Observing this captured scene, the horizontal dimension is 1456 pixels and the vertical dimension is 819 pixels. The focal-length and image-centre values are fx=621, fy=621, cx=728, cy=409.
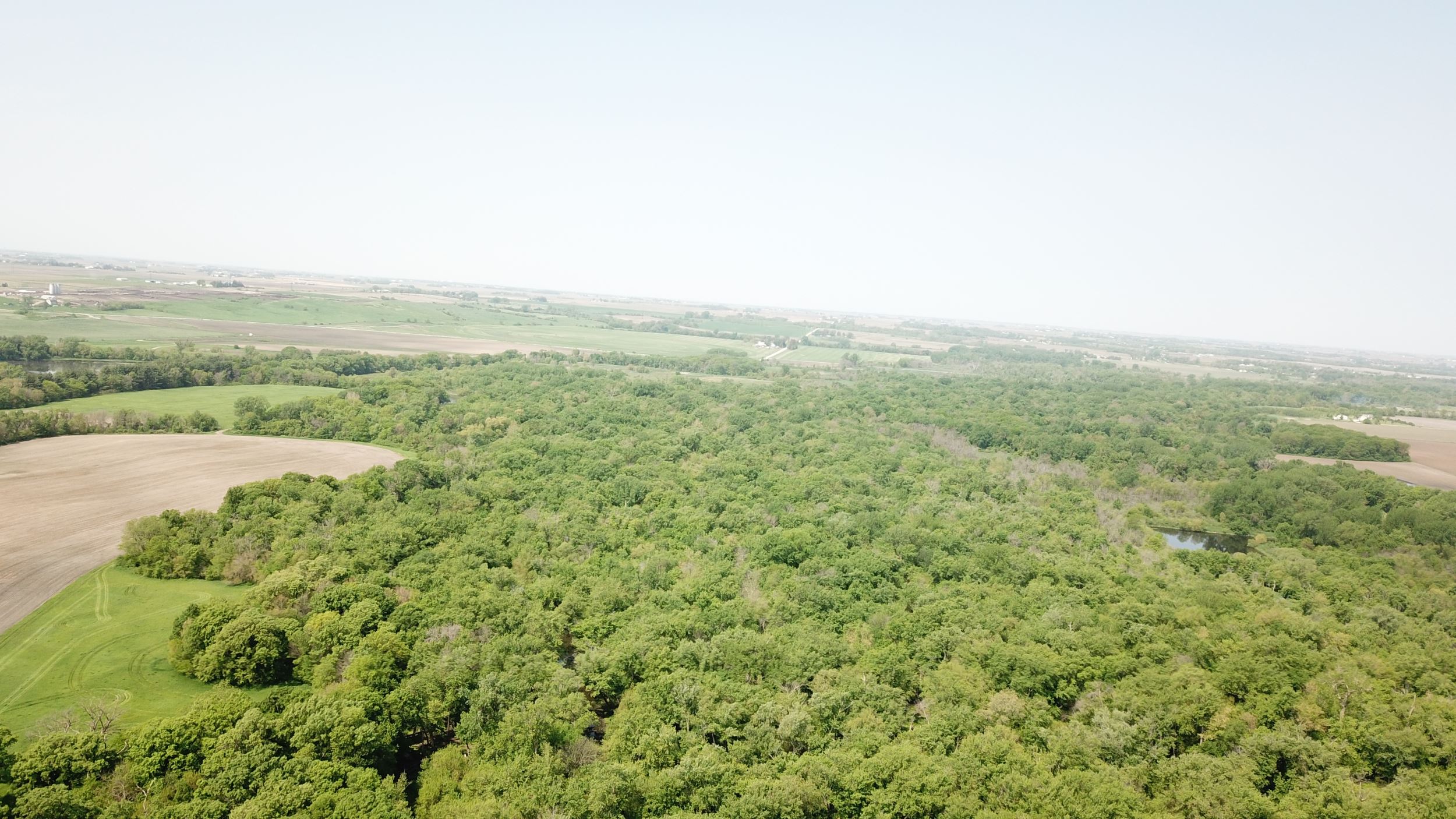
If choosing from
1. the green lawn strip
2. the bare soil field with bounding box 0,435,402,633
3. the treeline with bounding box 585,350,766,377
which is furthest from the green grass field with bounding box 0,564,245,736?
the treeline with bounding box 585,350,766,377

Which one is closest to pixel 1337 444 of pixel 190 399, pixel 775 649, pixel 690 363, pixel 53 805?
pixel 775 649

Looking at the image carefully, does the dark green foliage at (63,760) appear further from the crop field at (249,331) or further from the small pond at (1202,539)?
the crop field at (249,331)

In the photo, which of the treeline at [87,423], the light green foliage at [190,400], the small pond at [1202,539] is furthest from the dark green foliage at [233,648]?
the small pond at [1202,539]

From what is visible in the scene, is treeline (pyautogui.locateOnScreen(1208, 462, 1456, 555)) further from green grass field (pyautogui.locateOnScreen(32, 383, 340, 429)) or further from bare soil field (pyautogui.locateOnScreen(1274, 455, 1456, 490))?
green grass field (pyautogui.locateOnScreen(32, 383, 340, 429))

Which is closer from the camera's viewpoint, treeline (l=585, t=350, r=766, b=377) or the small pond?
the small pond

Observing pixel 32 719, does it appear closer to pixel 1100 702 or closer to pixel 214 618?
pixel 214 618

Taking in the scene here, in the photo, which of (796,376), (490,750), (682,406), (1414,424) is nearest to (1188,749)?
(490,750)

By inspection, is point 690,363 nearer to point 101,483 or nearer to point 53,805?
point 101,483
